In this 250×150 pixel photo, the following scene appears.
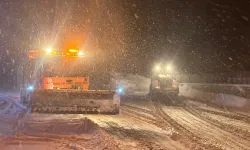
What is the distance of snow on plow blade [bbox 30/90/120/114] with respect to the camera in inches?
517

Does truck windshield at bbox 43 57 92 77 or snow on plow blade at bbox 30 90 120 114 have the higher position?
truck windshield at bbox 43 57 92 77

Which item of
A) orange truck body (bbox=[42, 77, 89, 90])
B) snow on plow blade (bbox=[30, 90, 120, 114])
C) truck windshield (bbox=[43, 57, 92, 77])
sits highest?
truck windshield (bbox=[43, 57, 92, 77])

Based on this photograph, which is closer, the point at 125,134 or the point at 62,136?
the point at 62,136

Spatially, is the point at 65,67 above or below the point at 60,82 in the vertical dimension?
above

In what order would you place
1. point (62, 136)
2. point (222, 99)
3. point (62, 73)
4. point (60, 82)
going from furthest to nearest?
point (222, 99) → point (62, 73) → point (60, 82) → point (62, 136)

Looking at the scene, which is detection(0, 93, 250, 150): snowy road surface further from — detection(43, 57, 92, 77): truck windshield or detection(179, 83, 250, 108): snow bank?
Answer: detection(179, 83, 250, 108): snow bank

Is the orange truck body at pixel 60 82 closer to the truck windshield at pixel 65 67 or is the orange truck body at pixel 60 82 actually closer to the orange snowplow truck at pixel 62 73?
the orange snowplow truck at pixel 62 73

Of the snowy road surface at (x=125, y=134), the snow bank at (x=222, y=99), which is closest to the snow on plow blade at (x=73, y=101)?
the snowy road surface at (x=125, y=134)

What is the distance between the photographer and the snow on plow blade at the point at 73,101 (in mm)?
13141

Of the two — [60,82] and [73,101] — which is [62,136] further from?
[60,82]

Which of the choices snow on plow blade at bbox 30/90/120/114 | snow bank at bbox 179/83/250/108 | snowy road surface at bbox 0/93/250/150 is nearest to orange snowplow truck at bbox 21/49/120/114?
snow on plow blade at bbox 30/90/120/114

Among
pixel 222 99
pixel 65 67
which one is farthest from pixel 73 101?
pixel 222 99

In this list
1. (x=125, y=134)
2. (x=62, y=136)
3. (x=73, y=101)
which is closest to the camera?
(x=62, y=136)

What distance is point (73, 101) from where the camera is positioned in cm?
1317
